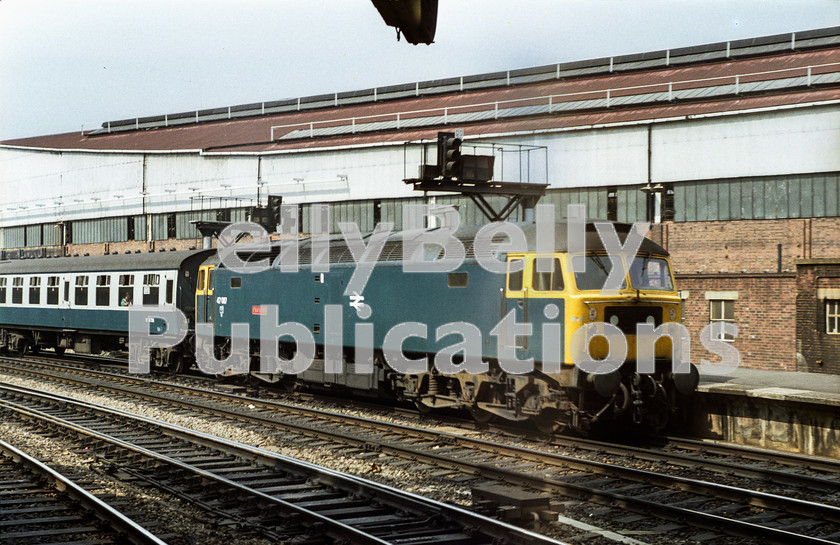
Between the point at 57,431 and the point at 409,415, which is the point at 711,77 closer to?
the point at 409,415

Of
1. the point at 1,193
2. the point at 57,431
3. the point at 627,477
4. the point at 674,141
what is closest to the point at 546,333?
the point at 627,477

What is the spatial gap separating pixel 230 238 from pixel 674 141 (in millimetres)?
13971

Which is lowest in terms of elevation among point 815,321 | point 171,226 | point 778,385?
point 778,385

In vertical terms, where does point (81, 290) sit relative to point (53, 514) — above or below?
above

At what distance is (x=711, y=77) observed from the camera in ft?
101

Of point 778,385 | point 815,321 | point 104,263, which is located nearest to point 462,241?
point 778,385

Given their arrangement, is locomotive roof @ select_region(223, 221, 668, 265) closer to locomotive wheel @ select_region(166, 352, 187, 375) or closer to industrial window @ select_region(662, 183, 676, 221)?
locomotive wheel @ select_region(166, 352, 187, 375)

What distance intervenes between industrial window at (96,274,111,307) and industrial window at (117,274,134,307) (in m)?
0.62

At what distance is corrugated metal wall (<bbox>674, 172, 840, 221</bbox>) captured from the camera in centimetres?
2309

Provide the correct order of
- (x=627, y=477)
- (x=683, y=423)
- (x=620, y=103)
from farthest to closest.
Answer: (x=620, y=103)
(x=683, y=423)
(x=627, y=477)

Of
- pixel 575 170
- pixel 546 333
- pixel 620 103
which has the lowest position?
pixel 546 333

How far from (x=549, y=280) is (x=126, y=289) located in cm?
1641

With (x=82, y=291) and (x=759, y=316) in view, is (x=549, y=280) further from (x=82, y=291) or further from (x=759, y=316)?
(x=82, y=291)

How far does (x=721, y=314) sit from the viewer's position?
24422 millimetres
